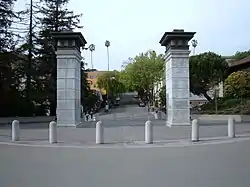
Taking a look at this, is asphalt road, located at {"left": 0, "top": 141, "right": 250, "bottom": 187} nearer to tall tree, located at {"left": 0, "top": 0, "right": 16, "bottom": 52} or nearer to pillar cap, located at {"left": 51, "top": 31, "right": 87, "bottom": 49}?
pillar cap, located at {"left": 51, "top": 31, "right": 87, "bottom": 49}

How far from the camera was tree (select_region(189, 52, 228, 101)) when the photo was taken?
40.4 m

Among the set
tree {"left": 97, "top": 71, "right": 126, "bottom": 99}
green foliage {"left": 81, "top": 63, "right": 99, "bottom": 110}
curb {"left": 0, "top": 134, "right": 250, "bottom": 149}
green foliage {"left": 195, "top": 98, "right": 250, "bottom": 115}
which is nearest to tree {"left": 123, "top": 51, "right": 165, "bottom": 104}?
green foliage {"left": 81, "top": 63, "right": 99, "bottom": 110}

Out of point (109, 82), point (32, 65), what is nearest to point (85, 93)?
point (32, 65)

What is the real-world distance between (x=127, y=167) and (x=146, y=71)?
57296mm

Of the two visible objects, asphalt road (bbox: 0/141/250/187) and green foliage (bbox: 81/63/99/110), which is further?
green foliage (bbox: 81/63/99/110)

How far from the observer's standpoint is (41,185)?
8.16 metres

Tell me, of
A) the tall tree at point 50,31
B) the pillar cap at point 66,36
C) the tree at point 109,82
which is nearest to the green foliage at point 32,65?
the tall tree at point 50,31

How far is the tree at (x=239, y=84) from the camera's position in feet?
114

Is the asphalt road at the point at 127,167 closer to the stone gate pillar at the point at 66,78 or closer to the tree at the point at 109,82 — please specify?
the stone gate pillar at the point at 66,78

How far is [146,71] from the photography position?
6700cm

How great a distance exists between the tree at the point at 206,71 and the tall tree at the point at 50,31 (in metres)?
13.4

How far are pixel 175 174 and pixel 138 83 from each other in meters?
59.4

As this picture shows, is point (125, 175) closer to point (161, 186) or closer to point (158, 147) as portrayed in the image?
point (161, 186)

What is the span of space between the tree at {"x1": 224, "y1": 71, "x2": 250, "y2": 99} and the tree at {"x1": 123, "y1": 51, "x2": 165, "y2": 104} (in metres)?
29.4
